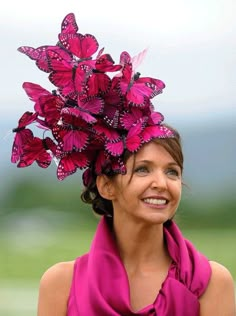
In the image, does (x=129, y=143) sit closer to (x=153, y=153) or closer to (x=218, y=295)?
(x=153, y=153)

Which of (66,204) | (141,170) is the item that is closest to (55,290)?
(141,170)

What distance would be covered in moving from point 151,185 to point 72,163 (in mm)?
252

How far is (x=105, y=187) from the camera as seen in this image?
268 centimetres

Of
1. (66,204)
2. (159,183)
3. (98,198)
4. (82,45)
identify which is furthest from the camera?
(66,204)

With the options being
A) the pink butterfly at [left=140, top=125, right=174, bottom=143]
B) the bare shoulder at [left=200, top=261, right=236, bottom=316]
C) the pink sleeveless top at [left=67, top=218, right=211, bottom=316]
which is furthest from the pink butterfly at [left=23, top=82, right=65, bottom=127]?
the bare shoulder at [left=200, top=261, right=236, bottom=316]

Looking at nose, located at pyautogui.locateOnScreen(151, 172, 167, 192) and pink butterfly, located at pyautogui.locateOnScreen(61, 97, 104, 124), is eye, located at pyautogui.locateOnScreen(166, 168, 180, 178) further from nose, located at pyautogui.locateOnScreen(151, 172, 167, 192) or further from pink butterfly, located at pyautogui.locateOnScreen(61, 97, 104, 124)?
pink butterfly, located at pyautogui.locateOnScreen(61, 97, 104, 124)

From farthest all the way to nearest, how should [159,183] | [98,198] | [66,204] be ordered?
1. [66,204]
2. [98,198]
3. [159,183]

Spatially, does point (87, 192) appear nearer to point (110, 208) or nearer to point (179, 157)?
point (110, 208)

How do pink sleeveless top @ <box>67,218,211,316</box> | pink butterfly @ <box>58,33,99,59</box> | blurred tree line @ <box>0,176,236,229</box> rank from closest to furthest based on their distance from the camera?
pink sleeveless top @ <box>67,218,211,316</box>
pink butterfly @ <box>58,33,99,59</box>
blurred tree line @ <box>0,176,236,229</box>

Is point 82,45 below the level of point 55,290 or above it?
above

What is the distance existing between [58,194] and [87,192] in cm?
659

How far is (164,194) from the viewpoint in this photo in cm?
255

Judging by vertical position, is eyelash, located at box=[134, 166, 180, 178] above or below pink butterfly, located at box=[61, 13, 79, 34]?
below

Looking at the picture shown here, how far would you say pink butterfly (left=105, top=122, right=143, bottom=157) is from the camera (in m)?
2.59
